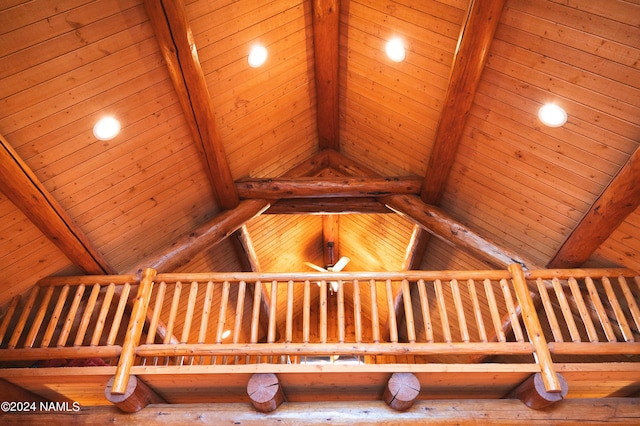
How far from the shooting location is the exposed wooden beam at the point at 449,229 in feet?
15.0

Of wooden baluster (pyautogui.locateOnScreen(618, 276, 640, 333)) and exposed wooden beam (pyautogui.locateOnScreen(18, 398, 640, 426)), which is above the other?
wooden baluster (pyautogui.locateOnScreen(618, 276, 640, 333))

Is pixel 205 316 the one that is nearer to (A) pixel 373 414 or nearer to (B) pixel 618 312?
(A) pixel 373 414

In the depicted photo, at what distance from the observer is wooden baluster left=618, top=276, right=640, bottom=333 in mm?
3840

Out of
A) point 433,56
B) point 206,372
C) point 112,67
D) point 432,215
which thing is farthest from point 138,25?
point 432,215

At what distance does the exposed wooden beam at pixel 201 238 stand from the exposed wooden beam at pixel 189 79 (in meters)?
0.41

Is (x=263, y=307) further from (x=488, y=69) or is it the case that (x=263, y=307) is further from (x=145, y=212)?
(x=488, y=69)

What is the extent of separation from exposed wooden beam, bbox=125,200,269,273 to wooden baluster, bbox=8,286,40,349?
90cm

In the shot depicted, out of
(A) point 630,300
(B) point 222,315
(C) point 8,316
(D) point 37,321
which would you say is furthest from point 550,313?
(C) point 8,316

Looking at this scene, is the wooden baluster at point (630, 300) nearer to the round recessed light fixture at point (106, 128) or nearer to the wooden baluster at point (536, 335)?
the wooden baluster at point (536, 335)

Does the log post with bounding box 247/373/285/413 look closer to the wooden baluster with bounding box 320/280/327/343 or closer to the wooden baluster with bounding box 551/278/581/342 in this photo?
the wooden baluster with bounding box 320/280/327/343

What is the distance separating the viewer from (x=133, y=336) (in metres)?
3.88

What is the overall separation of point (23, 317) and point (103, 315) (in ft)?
2.59

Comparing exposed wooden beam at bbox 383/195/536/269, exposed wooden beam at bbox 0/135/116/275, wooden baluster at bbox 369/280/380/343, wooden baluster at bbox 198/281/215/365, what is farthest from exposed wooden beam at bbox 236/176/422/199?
exposed wooden beam at bbox 0/135/116/275

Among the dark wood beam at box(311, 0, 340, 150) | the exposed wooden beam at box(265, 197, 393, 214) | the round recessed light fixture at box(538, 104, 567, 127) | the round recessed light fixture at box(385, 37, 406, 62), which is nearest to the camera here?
the round recessed light fixture at box(538, 104, 567, 127)
